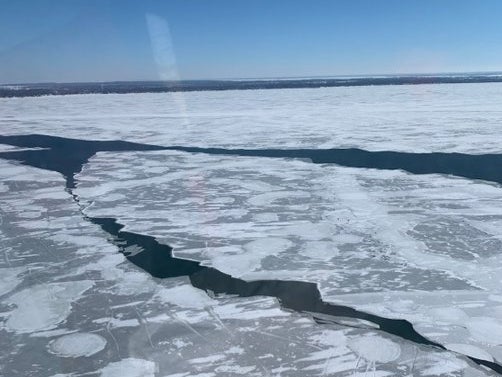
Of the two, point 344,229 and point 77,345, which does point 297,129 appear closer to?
point 344,229

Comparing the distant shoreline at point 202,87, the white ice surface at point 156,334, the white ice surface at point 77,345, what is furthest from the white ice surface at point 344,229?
the distant shoreline at point 202,87

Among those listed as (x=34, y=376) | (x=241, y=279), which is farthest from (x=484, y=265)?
(x=34, y=376)

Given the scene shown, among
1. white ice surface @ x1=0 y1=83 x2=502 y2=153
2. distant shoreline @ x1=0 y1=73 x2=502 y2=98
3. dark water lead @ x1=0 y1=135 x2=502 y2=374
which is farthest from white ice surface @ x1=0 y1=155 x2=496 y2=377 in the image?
distant shoreline @ x1=0 y1=73 x2=502 y2=98

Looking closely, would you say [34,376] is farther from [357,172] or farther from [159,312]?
[357,172]

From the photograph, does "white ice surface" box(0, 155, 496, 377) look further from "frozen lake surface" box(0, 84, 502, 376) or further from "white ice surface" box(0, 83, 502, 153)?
"white ice surface" box(0, 83, 502, 153)

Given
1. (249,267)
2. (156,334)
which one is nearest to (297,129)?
(249,267)

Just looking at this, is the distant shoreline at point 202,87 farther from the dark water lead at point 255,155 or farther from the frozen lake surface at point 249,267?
the frozen lake surface at point 249,267
